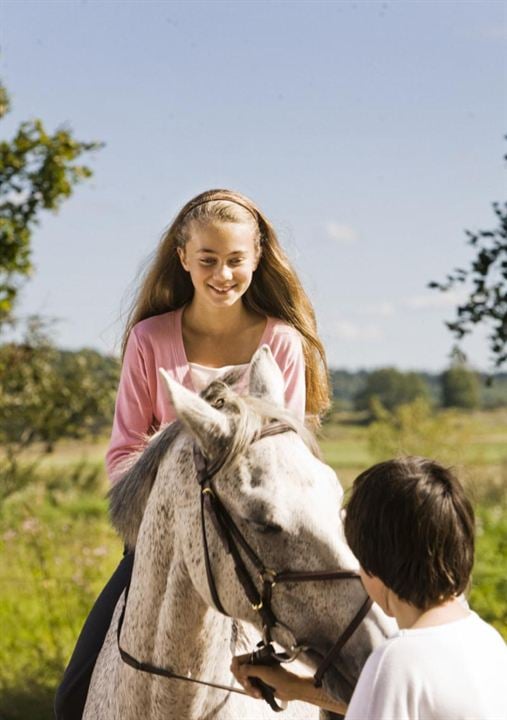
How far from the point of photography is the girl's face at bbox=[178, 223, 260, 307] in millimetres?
3316

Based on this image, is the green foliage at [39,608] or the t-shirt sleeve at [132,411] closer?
the t-shirt sleeve at [132,411]

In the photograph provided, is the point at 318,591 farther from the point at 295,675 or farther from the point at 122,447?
the point at 122,447

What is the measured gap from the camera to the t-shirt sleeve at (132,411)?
329 cm

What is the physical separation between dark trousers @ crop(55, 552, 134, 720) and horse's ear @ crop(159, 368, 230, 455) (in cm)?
99

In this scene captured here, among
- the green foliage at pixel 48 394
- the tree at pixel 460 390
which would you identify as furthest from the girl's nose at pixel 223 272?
the tree at pixel 460 390

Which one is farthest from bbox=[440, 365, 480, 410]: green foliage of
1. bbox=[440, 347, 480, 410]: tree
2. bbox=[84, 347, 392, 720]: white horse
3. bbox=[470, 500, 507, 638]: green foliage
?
bbox=[84, 347, 392, 720]: white horse

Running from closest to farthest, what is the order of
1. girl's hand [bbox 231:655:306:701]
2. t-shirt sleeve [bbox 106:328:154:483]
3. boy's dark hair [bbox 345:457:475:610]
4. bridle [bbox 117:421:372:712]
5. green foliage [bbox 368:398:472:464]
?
boy's dark hair [bbox 345:457:475:610], bridle [bbox 117:421:372:712], girl's hand [bbox 231:655:306:701], t-shirt sleeve [bbox 106:328:154:483], green foliage [bbox 368:398:472:464]

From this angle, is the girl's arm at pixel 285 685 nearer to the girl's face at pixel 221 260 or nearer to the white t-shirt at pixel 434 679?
the white t-shirt at pixel 434 679

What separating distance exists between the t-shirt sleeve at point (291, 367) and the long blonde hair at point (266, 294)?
0.16 m

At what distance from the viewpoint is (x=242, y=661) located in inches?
104

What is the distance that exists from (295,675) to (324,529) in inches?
17.0

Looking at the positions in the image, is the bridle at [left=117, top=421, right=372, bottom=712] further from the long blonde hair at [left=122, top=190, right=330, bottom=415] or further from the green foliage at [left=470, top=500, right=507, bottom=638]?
the green foliage at [left=470, top=500, right=507, bottom=638]

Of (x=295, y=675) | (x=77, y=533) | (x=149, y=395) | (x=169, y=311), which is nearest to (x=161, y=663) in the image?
(x=295, y=675)

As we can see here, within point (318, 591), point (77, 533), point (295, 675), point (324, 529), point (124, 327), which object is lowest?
point (77, 533)
